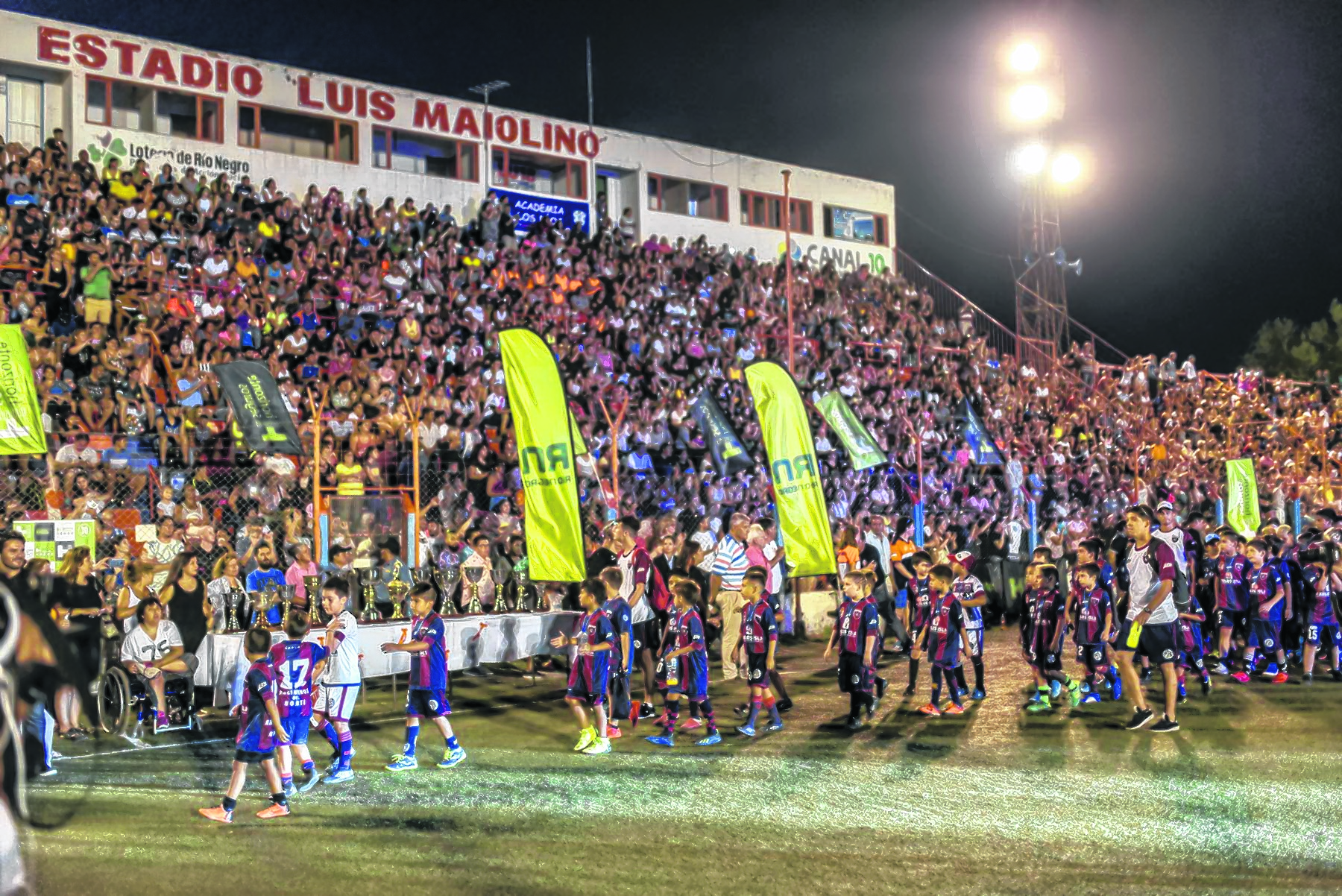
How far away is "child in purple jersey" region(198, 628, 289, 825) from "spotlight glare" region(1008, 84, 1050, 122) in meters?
20.7

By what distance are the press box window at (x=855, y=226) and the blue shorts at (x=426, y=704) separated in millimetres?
32013

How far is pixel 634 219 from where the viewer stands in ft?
115

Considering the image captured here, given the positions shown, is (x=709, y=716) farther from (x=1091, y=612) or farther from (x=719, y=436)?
(x=719, y=436)

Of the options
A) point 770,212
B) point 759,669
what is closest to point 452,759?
point 759,669

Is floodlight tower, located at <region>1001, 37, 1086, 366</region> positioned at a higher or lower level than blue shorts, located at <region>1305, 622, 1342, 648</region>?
higher

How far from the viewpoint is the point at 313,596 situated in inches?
599

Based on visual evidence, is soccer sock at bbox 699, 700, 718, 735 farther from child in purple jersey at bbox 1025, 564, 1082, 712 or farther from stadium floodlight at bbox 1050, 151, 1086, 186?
stadium floodlight at bbox 1050, 151, 1086, 186

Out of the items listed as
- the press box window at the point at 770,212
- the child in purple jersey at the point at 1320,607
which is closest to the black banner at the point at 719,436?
the child in purple jersey at the point at 1320,607

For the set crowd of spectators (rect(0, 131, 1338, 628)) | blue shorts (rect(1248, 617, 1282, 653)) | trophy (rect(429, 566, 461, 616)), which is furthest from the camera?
crowd of spectators (rect(0, 131, 1338, 628))

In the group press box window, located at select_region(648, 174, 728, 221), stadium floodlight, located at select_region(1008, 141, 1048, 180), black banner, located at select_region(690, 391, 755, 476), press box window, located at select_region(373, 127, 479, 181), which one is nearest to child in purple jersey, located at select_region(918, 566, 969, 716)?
black banner, located at select_region(690, 391, 755, 476)

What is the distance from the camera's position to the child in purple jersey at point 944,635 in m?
13.7

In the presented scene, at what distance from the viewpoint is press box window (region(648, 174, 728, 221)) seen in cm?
3691

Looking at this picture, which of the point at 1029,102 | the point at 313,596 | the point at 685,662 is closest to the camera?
the point at 685,662

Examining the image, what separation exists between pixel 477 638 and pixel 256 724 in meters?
7.36
